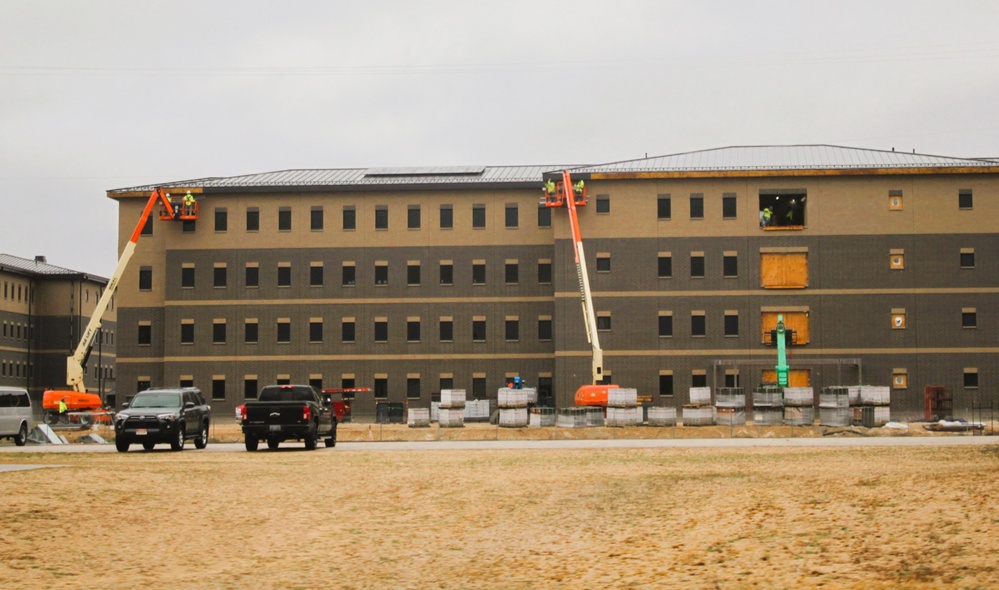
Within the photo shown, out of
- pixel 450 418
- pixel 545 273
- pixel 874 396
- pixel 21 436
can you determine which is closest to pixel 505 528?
pixel 21 436

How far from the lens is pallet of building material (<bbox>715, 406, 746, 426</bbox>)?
59.7 m

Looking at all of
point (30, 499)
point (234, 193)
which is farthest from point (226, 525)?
point (234, 193)

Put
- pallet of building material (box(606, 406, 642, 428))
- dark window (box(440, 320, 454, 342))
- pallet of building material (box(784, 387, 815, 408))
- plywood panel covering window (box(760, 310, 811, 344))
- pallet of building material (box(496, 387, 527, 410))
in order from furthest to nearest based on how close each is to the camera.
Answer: dark window (box(440, 320, 454, 342)) < plywood panel covering window (box(760, 310, 811, 344)) < pallet of building material (box(496, 387, 527, 410)) < pallet of building material (box(784, 387, 815, 408)) < pallet of building material (box(606, 406, 642, 428))

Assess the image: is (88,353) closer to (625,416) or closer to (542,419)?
(542,419)

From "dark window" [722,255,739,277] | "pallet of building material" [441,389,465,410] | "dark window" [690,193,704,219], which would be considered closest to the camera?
"pallet of building material" [441,389,465,410]

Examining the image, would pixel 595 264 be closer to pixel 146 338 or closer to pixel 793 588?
pixel 146 338

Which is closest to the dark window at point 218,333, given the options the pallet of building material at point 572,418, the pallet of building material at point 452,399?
the pallet of building material at point 452,399

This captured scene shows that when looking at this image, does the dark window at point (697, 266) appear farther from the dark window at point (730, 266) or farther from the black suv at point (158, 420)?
the black suv at point (158, 420)

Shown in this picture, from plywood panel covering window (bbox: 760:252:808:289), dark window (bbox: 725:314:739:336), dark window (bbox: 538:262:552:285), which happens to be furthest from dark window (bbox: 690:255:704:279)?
dark window (bbox: 538:262:552:285)

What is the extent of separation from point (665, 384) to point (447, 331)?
14.5 m

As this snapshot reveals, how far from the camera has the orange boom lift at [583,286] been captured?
6431cm

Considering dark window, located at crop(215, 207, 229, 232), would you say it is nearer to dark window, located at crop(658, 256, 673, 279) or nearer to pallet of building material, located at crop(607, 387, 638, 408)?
dark window, located at crop(658, 256, 673, 279)

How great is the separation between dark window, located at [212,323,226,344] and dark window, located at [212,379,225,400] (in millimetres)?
2539

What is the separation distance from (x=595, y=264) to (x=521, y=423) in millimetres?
15260
